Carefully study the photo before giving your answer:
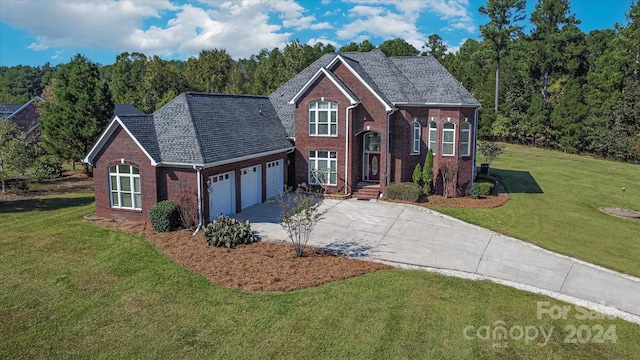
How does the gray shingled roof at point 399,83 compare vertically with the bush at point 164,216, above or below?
above

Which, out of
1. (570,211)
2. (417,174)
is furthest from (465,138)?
(570,211)

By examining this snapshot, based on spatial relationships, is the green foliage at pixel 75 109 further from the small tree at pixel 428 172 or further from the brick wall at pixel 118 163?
the small tree at pixel 428 172

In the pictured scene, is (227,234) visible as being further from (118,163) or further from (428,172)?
(428,172)

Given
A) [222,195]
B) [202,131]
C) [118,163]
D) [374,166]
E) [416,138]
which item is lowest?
[222,195]

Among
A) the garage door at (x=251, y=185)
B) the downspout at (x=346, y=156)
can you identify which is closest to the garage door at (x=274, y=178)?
the garage door at (x=251, y=185)

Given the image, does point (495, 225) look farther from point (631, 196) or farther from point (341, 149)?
point (631, 196)

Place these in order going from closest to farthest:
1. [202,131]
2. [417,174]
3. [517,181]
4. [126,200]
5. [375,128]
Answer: [126,200], [202,131], [375,128], [417,174], [517,181]

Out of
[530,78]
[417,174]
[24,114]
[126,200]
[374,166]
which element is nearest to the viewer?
[126,200]
